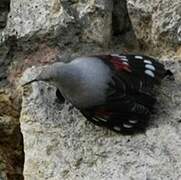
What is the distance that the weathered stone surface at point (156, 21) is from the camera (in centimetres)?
169

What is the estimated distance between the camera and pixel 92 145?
5.19 ft

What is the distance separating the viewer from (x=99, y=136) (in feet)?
5.25

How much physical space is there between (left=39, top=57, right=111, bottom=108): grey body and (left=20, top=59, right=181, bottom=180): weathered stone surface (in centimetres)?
7

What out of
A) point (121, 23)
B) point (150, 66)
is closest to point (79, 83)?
point (150, 66)

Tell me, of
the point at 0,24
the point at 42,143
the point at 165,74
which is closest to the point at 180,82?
the point at 165,74

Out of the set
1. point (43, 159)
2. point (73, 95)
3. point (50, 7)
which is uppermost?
point (50, 7)

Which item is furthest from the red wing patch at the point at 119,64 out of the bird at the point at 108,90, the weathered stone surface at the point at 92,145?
the weathered stone surface at the point at 92,145

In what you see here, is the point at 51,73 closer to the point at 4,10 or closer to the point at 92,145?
the point at 92,145

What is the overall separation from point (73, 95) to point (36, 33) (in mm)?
240

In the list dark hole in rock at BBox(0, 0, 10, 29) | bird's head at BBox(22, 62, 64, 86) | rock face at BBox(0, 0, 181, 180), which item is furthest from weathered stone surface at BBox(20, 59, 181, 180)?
dark hole in rock at BBox(0, 0, 10, 29)

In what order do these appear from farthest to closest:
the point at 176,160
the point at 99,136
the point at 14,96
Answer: the point at 14,96 < the point at 99,136 < the point at 176,160

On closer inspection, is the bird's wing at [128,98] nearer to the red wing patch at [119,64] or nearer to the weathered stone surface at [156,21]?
the red wing patch at [119,64]

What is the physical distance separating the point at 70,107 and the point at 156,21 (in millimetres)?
300

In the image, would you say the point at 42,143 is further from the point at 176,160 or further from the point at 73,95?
the point at 176,160
